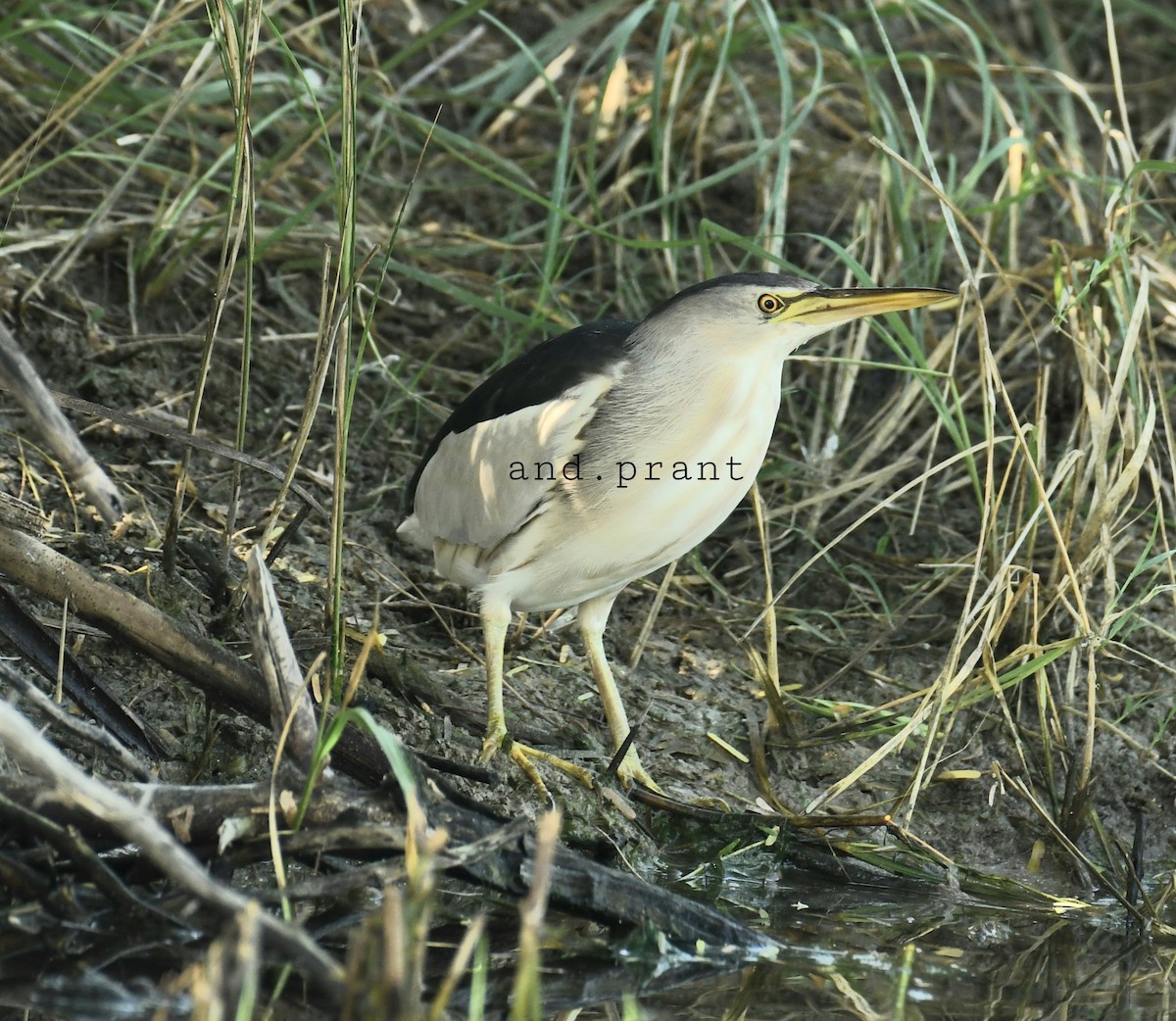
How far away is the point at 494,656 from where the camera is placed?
2.90 meters

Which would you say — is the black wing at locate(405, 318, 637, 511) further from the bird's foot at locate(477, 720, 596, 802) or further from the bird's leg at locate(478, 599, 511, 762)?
the bird's foot at locate(477, 720, 596, 802)

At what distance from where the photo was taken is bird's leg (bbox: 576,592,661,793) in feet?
Result: 9.66

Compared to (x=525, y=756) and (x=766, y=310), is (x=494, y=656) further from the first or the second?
(x=766, y=310)

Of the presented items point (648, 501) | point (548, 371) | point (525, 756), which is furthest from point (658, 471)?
point (525, 756)

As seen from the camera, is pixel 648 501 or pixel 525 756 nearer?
pixel 648 501

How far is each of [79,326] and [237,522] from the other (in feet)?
2.41

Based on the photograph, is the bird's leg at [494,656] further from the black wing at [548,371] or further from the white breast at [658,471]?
the black wing at [548,371]

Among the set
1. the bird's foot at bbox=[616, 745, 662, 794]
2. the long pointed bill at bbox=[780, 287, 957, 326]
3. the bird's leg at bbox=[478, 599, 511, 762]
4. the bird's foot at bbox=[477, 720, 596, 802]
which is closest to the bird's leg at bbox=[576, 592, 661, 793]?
the bird's foot at bbox=[616, 745, 662, 794]

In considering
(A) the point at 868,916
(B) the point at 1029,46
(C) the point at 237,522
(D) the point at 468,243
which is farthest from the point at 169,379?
(B) the point at 1029,46

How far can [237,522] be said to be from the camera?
3.44 metres

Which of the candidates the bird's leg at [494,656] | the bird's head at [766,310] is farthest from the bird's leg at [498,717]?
the bird's head at [766,310]

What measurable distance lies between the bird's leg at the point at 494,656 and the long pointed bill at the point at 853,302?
0.79 metres

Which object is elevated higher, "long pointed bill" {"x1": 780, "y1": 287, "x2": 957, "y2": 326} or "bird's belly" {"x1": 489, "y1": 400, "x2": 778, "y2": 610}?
"long pointed bill" {"x1": 780, "y1": 287, "x2": 957, "y2": 326}

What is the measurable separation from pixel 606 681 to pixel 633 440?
55 centimetres
